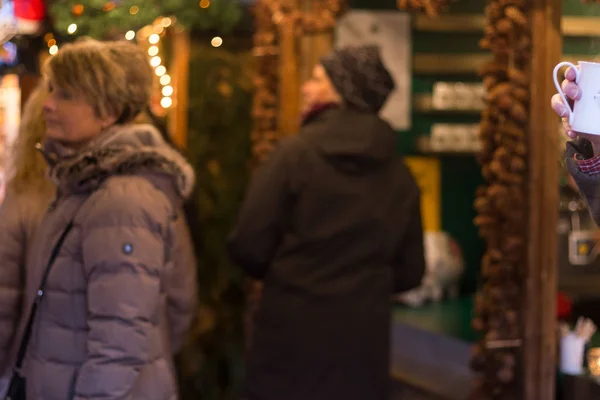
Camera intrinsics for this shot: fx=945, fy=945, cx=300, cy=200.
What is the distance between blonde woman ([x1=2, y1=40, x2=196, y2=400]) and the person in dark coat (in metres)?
0.52

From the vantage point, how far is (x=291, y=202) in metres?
3.25

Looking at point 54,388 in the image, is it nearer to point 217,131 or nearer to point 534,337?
point 534,337

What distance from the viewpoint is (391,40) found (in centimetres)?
642

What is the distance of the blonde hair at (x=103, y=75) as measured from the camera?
259 cm

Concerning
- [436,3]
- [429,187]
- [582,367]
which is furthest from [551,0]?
[429,187]

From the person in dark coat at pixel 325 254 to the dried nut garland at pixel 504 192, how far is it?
35 centimetres

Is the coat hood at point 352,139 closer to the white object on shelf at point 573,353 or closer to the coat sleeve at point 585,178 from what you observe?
the white object on shelf at point 573,353

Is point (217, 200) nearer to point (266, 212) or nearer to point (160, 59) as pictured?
point (160, 59)

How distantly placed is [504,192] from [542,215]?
15 centimetres

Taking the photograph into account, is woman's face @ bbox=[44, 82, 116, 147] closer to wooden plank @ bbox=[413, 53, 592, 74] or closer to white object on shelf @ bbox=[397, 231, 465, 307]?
white object on shelf @ bbox=[397, 231, 465, 307]

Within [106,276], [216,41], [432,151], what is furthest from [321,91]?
[432,151]

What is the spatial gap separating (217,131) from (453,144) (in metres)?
1.75

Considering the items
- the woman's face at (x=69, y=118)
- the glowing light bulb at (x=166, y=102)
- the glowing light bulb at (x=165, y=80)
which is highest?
the glowing light bulb at (x=165, y=80)

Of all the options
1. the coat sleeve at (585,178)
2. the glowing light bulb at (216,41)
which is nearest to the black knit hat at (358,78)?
the coat sleeve at (585,178)
